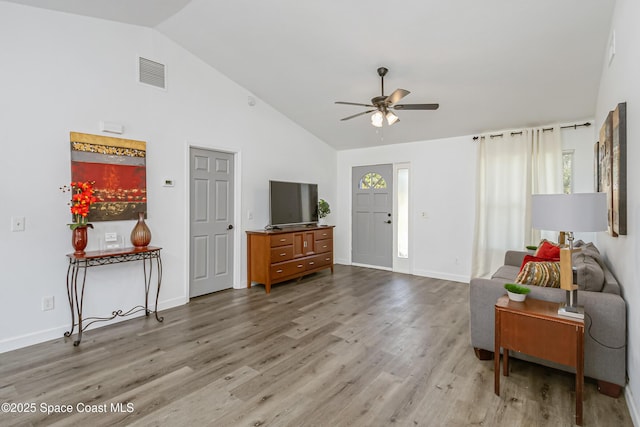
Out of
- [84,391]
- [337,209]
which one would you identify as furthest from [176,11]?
[337,209]

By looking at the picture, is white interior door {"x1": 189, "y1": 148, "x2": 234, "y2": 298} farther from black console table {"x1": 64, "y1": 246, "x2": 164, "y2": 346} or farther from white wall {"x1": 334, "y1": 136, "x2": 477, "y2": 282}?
white wall {"x1": 334, "y1": 136, "x2": 477, "y2": 282}

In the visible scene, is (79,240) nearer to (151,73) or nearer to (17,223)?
(17,223)

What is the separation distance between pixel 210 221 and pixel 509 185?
14.7ft

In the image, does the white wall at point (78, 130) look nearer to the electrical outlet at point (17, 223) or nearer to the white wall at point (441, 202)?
the electrical outlet at point (17, 223)

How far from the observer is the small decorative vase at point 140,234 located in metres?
3.41

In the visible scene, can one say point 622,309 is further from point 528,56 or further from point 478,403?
point 528,56

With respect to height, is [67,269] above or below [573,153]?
below

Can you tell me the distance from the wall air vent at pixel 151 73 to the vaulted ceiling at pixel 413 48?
40 centimetres

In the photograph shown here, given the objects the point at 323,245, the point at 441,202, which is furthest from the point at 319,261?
the point at 441,202

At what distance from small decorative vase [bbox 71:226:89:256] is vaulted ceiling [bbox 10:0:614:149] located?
6.91 feet

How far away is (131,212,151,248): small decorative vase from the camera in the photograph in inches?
134

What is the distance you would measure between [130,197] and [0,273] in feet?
4.08

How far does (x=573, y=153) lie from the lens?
4391mm

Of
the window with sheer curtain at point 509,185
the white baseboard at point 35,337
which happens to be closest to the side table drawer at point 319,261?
the window with sheer curtain at point 509,185
